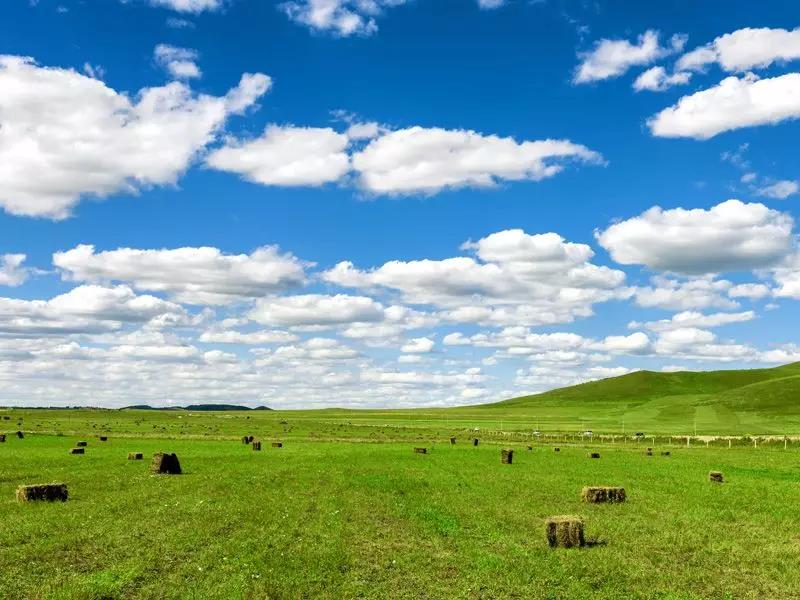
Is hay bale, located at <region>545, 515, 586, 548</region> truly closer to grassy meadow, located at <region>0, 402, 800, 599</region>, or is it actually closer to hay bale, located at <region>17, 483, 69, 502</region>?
grassy meadow, located at <region>0, 402, 800, 599</region>

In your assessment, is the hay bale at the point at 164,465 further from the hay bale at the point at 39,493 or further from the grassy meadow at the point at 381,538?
the hay bale at the point at 39,493

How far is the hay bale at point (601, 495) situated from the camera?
3020cm

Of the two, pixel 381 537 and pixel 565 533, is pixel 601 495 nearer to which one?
pixel 565 533

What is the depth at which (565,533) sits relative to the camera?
68.1ft

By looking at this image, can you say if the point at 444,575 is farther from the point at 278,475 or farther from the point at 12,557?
the point at 278,475

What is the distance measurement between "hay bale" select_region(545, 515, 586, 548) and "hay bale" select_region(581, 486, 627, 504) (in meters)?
9.60

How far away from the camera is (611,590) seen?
54.0 ft

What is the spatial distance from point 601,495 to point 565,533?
10.5 metres

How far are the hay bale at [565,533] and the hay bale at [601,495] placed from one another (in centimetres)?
960

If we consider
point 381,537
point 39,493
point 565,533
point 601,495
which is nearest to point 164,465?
point 39,493

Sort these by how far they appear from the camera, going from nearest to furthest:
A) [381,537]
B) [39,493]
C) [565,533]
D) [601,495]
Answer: [565,533] < [381,537] < [39,493] < [601,495]

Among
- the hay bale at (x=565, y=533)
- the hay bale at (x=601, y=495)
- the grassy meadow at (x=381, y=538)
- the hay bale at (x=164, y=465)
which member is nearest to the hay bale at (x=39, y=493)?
the grassy meadow at (x=381, y=538)

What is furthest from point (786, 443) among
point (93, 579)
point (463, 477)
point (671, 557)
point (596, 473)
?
point (93, 579)

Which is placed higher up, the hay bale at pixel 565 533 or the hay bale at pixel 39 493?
the hay bale at pixel 39 493
